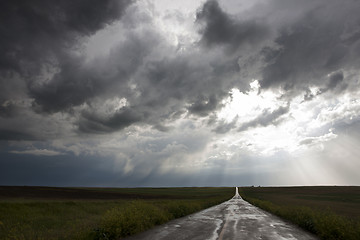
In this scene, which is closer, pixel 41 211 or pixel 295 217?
pixel 295 217

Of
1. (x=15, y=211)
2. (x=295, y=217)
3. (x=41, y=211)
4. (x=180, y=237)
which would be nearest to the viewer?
(x=180, y=237)

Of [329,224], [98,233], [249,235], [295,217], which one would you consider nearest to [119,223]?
[98,233]

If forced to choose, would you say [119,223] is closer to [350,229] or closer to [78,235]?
[78,235]

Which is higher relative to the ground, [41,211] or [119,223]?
[119,223]

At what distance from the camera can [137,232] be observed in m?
12.0

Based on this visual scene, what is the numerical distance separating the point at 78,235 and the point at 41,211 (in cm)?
2030

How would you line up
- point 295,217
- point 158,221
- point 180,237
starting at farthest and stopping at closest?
point 295,217
point 158,221
point 180,237

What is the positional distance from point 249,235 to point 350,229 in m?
4.89

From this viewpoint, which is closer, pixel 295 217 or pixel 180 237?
pixel 180 237

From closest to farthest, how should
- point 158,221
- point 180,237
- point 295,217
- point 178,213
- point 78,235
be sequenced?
point 78,235
point 180,237
point 158,221
point 295,217
point 178,213

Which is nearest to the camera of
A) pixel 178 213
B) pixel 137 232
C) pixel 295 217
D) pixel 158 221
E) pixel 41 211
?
pixel 137 232

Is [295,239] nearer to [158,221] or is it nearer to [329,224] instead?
[329,224]

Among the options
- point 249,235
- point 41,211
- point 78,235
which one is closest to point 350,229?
point 249,235

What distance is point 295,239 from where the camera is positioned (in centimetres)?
1059
